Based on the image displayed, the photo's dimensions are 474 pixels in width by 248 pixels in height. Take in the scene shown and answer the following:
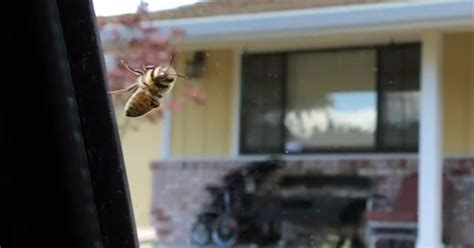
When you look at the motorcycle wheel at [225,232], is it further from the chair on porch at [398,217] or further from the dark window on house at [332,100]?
the dark window on house at [332,100]

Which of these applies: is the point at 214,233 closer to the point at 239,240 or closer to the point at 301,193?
the point at 239,240

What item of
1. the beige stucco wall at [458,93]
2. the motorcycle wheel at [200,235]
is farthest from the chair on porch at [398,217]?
the motorcycle wheel at [200,235]

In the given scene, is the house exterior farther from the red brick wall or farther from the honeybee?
the honeybee

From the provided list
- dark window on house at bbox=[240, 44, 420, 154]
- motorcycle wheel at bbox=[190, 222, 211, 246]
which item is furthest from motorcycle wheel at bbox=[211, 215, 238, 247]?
dark window on house at bbox=[240, 44, 420, 154]

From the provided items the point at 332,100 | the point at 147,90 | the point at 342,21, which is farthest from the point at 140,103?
the point at 332,100

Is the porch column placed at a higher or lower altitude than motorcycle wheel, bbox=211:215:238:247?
higher

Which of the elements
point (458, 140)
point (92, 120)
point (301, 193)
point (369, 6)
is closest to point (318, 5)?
point (369, 6)

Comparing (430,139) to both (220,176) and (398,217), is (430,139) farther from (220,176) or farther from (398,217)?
(220,176)
